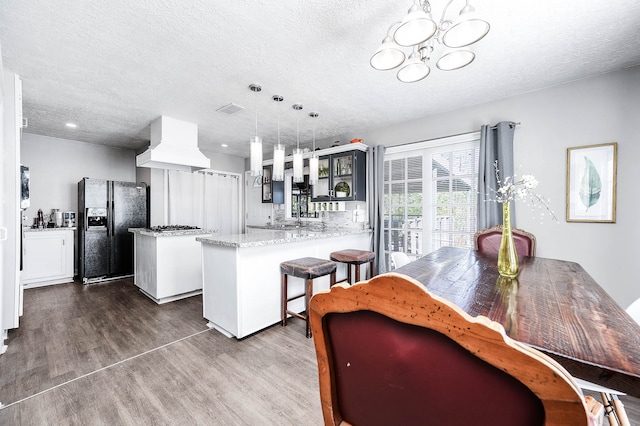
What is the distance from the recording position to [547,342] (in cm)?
79

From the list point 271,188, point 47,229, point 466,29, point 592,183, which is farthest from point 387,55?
point 47,229

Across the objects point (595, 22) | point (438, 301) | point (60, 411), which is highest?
point (595, 22)

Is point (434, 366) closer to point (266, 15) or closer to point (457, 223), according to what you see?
→ point (266, 15)

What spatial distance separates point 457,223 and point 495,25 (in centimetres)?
219

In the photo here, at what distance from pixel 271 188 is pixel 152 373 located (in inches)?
144

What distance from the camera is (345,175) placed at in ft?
13.6

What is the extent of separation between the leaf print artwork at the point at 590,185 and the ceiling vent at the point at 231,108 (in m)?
3.67

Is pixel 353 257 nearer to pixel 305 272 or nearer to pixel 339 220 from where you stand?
pixel 305 272

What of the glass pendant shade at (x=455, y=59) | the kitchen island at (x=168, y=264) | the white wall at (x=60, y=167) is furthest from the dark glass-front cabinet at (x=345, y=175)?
the white wall at (x=60, y=167)

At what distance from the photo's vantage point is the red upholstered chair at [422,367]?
41 centimetres

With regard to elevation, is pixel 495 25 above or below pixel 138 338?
above

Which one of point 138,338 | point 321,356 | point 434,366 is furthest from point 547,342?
point 138,338

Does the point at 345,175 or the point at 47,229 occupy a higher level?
the point at 345,175

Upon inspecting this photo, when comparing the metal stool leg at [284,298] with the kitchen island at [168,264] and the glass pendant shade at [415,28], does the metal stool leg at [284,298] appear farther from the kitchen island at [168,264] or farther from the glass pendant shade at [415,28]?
the glass pendant shade at [415,28]
